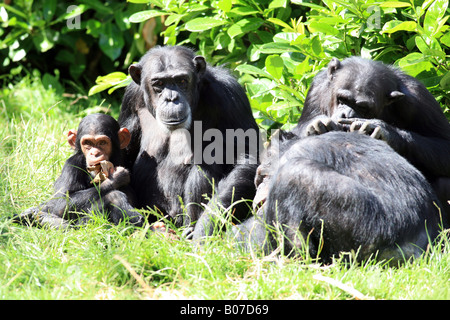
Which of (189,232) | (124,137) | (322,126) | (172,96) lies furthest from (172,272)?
(124,137)

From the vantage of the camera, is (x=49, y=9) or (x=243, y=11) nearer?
(x=243, y=11)

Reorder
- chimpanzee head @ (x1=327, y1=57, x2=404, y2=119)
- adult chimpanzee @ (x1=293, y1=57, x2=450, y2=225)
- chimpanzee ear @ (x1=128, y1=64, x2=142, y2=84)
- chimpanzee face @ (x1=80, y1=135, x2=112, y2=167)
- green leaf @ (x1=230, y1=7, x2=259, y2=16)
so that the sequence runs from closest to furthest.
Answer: adult chimpanzee @ (x1=293, y1=57, x2=450, y2=225) < chimpanzee head @ (x1=327, y1=57, x2=404, y2=119) < chimpanzee face @ (x1=80, y1=135, x2=112, y2=167) < chimpanzee ear @ (x1=128, y1=64, x2=142, y2=84) < green leaf @ (x1=230, y1=7, x2=259, y2=16)

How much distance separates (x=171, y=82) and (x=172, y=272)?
2.06m

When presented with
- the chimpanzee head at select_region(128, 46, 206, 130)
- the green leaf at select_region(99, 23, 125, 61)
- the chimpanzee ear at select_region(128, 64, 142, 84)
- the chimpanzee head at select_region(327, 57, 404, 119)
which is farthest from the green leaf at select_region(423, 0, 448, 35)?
the green leaf at select_region(99, 23, 125, 61)

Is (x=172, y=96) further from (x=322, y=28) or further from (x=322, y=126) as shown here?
(x=322, y=28)

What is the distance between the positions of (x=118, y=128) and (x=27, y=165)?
1.09 m

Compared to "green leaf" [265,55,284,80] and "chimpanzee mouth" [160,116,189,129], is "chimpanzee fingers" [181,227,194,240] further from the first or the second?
"green leaf" [265,55,284,80]

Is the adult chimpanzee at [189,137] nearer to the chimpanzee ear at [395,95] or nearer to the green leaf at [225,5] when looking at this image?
the green leaf at [225,5]

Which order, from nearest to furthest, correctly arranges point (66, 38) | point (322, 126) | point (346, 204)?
point (346, 204) → point (322, 126) → point (66, 38)

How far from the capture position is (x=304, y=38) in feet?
20.9

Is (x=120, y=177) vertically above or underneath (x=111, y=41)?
above

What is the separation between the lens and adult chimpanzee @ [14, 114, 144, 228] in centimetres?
564

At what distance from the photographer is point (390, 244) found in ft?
14.4

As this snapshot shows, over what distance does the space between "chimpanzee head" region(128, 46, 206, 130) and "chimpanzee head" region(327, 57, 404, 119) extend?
46.1 inches
